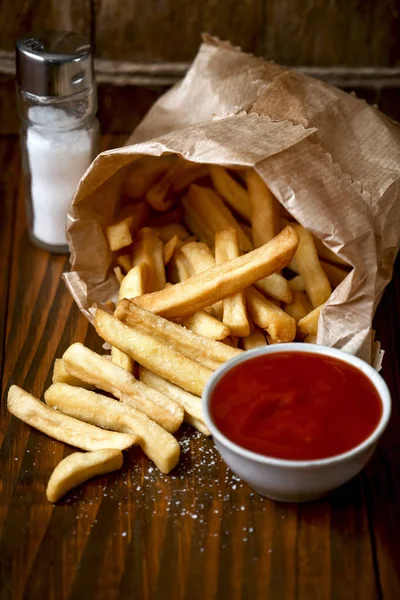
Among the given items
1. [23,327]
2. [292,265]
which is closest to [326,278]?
[292,265]

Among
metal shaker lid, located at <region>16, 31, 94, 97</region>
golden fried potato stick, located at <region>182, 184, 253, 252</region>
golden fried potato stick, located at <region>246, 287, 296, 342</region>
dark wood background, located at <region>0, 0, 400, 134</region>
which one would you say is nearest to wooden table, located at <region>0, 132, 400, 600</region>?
golden fried potato stick, located at <region>246, 287, 296, 342</region>

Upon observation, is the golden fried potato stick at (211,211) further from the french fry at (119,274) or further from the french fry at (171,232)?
the french fry at (119,274)

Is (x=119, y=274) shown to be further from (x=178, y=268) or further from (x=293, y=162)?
(x=293, y=162)

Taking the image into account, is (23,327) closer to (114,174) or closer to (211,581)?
(114,174)

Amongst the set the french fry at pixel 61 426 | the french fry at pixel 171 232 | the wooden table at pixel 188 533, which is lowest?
the wooden table at pixel 188 533

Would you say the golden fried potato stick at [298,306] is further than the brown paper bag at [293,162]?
Yes

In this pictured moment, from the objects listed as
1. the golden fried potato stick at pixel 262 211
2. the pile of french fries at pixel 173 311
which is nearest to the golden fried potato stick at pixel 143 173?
the pile of french fries at pixel 173 311

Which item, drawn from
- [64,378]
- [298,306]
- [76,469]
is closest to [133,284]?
[64,378]

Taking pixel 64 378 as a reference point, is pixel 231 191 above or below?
above

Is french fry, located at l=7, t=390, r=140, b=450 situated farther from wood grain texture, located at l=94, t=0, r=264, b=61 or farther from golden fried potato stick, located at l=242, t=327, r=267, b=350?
wood grain texture, located at l=94, t=0, r=264, b=61
